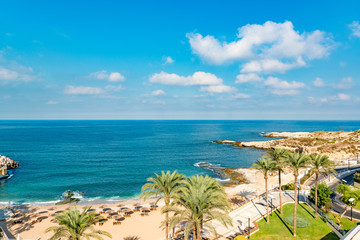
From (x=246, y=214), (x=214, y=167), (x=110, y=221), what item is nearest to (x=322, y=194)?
(x=246, y=214)

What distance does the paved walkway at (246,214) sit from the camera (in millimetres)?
28438

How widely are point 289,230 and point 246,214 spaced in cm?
646

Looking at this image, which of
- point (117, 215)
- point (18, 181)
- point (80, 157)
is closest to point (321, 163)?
point (117, 215)

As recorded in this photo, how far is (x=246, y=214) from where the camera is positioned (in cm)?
3344

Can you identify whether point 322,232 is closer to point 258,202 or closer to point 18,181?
point 258,202

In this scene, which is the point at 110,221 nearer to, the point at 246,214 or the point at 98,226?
the point at 98,226

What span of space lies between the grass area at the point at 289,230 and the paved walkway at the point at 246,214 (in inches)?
70.7

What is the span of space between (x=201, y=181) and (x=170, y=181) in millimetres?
3961

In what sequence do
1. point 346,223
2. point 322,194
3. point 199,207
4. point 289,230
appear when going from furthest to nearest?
point 322,194, point 346,223, point 289,230, point 199,207

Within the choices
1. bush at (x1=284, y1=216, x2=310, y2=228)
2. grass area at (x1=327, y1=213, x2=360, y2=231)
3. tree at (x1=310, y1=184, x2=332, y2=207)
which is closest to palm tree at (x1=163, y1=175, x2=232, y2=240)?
bush at (x1=284, y1=216, x2=310, y2=228)

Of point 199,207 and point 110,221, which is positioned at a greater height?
point 199,207

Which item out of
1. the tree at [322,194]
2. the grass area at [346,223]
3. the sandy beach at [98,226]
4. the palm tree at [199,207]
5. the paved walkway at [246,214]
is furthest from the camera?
the tree at [322,194]

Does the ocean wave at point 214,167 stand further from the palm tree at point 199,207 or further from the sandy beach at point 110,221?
the palm tree at point 199,207

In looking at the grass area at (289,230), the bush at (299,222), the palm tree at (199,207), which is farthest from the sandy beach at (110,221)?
the palm tree at (199,207)
